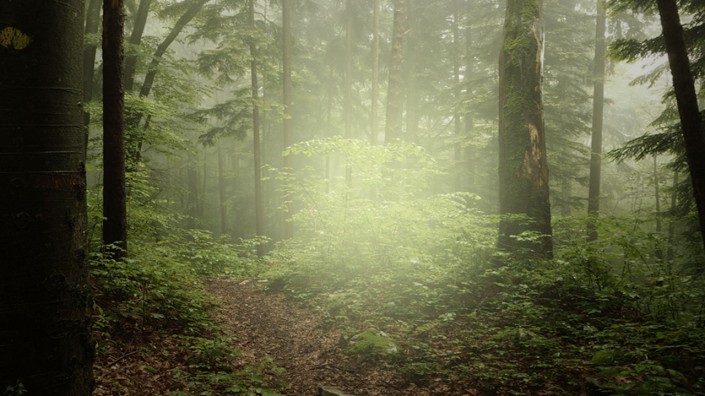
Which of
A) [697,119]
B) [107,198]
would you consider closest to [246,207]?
[107,198]

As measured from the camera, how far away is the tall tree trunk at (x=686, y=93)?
546 centimetres

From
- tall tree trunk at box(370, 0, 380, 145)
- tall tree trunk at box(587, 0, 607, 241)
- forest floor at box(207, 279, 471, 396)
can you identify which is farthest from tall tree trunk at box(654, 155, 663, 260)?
tall tree trunk at box(370, 0, 380, 145)

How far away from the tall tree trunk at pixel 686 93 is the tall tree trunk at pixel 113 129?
8.43 meters

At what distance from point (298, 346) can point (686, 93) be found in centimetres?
702

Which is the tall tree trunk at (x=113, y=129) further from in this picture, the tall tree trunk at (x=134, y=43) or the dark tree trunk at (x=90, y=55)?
the tall tree trunk at (x=134, y=43)

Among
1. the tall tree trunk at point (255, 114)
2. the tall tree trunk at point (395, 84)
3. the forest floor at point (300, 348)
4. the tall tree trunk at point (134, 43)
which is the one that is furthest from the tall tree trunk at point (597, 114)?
the tall tree trunk at point (134, 43)

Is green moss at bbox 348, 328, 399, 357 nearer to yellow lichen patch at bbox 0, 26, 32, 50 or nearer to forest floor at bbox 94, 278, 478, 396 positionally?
forest floor at bbox 94, 278, 478, 396

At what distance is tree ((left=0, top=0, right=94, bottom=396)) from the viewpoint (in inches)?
60.6

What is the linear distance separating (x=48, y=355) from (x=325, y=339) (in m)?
4.68

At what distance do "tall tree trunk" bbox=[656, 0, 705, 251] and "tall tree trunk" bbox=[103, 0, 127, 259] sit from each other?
8428 millimetres

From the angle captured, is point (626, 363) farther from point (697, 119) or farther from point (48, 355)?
point (48, 355)

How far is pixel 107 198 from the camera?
6.11 metres

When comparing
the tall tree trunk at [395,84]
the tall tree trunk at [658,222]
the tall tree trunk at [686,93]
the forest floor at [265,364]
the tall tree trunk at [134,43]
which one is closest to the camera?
the forest floor at [265,364]

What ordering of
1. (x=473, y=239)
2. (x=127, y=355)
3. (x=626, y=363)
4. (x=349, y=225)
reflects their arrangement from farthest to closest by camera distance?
(x=349, y=225) → (x=473, y=239) → (x=127, y=355) → (x=626, y=363)
